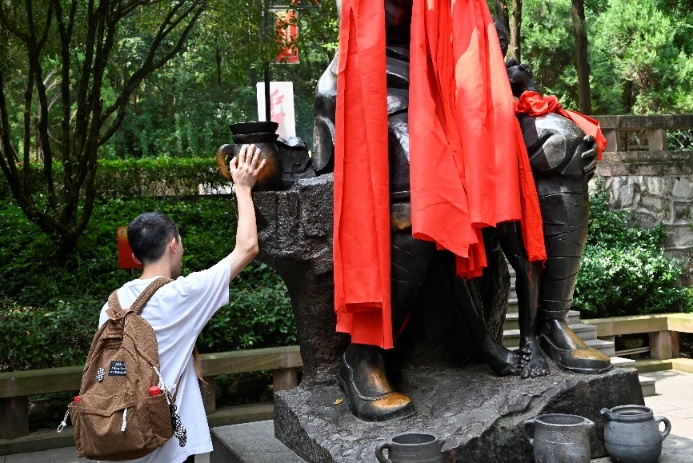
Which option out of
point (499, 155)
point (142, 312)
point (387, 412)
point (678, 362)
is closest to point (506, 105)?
point (499, 155)

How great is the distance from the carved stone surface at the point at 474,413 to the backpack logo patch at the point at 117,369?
2.90 ft

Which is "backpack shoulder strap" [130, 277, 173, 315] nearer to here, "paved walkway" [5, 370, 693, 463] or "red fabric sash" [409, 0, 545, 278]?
"red fabric sash" [409, 0, 545, 278]

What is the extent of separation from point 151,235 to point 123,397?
1.80ft

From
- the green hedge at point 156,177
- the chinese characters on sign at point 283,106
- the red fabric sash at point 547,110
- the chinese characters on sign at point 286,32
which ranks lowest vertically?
the red fabric sash at point 547,110

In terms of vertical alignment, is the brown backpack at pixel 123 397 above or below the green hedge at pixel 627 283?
above

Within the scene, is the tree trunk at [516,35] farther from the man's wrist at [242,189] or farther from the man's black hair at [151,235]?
the man's black hair at [151,235]

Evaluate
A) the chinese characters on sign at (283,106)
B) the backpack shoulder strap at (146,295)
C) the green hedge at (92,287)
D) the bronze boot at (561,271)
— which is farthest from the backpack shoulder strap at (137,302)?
the chinese characters on sign at (283,106)

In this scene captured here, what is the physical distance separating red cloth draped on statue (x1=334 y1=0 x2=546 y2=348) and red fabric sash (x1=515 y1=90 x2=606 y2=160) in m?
0.13

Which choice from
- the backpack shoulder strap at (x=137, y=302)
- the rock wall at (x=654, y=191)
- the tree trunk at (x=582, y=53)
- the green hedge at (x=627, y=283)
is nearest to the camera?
the backpack shoulder strap at (x=137, y=302)

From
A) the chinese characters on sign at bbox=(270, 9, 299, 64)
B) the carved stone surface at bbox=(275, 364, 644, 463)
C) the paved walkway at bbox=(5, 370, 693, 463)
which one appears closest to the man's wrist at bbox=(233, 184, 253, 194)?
the carved stone surface at bbox=(275, 364, 644, 463)

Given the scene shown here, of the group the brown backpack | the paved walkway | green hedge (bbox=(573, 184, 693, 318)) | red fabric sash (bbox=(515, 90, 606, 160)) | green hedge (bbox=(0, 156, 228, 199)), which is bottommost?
the paved walkway

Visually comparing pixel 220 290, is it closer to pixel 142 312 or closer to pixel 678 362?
pixel 142 312

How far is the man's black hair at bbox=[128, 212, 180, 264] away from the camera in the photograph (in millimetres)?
2807

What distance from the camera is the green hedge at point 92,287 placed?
22.5ft
